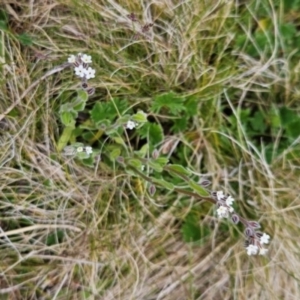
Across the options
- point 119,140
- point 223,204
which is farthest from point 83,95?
point 223,204

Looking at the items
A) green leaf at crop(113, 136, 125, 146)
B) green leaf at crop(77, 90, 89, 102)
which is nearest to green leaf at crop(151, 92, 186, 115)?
green leaf at crop(113, 136, 125, 146)

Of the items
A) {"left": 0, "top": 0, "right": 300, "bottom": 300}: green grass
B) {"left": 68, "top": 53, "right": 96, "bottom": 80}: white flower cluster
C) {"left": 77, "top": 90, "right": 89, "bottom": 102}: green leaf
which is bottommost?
{"left": 0, "top": 0, "right": 300, "bottom": 300}: green grass

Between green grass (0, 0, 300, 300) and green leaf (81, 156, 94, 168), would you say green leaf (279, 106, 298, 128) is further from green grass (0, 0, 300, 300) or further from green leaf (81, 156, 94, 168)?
green leaf (81, 156, 94, 168)

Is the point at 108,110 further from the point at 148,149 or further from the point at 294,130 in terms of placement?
the point at 294,130

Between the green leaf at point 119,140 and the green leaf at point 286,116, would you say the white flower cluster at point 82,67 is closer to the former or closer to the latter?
the green leaf at point 119,140

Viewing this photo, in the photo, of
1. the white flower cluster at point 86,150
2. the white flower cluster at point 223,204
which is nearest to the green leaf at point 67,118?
the white flower cluster at point 86,150

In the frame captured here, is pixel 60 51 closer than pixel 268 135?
Yes

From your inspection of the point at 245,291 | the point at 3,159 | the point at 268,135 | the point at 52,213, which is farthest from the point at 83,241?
the point at 268,135

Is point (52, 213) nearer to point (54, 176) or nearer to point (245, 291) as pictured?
point (54, 176)
